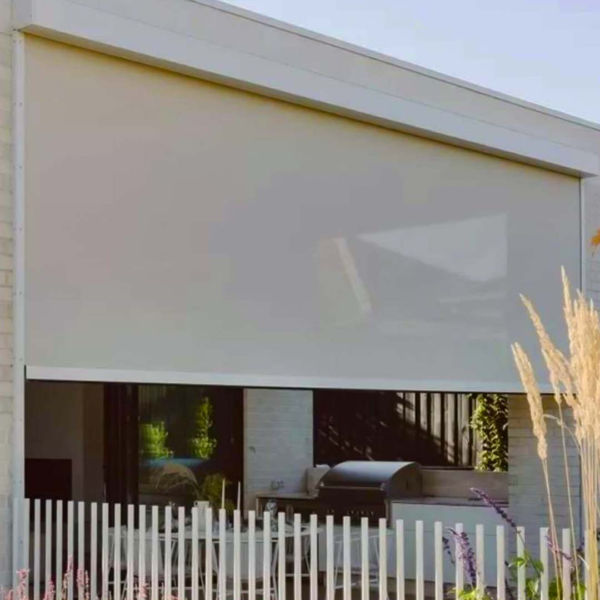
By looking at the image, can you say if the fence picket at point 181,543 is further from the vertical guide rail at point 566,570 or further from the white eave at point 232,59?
the white eave at point 232,59

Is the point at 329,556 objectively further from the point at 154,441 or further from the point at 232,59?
the point at 154,441

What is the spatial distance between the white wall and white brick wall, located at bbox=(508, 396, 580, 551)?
12.9 feet

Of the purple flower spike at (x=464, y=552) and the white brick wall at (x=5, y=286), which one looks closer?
the purple flower spike at (x=464, y=552)

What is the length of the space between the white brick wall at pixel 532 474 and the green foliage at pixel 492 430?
2.66m

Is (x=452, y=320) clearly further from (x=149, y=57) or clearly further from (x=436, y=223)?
(x=149, y=57)

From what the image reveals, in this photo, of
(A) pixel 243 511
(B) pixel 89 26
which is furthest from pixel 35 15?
(A) pixel 243 511

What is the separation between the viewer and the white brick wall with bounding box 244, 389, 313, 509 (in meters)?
13.2

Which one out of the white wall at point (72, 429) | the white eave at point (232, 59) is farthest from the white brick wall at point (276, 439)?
the white eave at point (232, 59)

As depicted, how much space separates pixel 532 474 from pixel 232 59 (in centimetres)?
508

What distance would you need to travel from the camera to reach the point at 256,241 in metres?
8.69

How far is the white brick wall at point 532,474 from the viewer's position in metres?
11.5

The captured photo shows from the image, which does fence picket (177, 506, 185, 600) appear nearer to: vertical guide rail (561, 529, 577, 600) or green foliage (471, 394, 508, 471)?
vertical guide rail (561, 529, 577, 600)

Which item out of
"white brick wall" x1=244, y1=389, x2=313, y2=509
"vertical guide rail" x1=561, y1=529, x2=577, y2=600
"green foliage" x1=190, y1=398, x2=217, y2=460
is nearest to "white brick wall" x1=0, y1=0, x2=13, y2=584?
"vertical guide rail" x1=561, y1=529, x2=577, y2=600

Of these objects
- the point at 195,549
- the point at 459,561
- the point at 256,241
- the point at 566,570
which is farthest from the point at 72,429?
the point at 566,570
